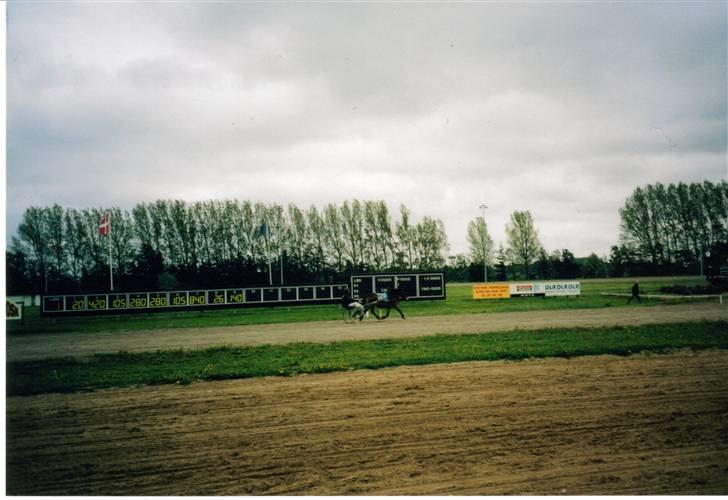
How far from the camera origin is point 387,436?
6887 millimetres

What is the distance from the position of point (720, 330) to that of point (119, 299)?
36.2m

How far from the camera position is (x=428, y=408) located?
815 cm

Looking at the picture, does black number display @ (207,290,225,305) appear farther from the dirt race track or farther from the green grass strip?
the dirt race track

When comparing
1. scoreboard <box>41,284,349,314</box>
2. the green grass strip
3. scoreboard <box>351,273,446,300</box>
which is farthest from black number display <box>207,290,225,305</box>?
the green grass strip

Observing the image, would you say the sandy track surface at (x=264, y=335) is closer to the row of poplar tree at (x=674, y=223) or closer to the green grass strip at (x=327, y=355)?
the green grass strip at (x=327, y=355)

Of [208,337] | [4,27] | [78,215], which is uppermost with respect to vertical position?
[78,215]

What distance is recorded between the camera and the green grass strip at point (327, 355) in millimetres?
11172

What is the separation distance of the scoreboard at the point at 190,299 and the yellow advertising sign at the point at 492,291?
13836mm

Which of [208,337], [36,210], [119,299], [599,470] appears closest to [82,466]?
[599,470]

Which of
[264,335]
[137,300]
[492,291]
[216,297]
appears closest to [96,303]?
[137,300]

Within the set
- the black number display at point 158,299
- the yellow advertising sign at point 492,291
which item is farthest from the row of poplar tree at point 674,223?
the black number display at point 158,299

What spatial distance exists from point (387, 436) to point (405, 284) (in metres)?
31.1

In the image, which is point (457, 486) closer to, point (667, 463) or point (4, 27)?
point (667, 463)

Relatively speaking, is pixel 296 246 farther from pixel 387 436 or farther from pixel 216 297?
pixel 387 436
